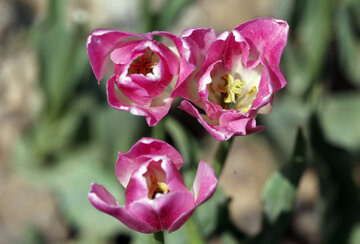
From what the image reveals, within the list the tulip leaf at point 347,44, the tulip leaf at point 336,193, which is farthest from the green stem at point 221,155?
the tulip leaf at point 347,44

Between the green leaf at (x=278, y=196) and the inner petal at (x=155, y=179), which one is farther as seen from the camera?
the green leaf at (x=278, y=196)

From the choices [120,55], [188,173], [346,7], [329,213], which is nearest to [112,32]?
[120,55]

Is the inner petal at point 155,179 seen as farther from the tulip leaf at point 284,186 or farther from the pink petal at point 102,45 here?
the tulip leaf at point 284,186

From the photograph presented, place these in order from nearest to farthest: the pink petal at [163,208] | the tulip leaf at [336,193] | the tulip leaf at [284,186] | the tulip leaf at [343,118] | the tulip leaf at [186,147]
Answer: the pink petal at [163,208], the tulip leaf at [284,186], the tulip leaf at [186,147], the tulip leaf at [336,193], the tulip leaf at [343,118]

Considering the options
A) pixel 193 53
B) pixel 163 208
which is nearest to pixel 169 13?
pixel 193 53

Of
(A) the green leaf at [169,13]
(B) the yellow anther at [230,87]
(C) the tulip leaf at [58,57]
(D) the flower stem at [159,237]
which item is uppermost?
(B) the yellow anther at [230,87]

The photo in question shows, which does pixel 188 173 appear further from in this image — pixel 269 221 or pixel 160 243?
pixel 160 243

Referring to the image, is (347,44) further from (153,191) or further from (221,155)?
(153,191)
